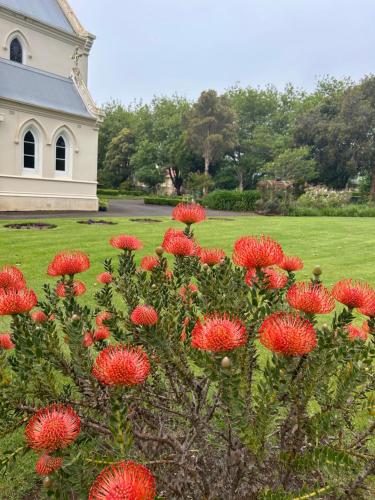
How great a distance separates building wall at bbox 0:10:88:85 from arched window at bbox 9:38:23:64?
0.23 metres

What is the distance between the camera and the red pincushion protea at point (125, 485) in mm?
795

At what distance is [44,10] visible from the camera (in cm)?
2325

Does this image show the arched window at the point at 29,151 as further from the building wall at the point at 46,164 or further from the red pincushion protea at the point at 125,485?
the red pincushion protea at the point at 125,485

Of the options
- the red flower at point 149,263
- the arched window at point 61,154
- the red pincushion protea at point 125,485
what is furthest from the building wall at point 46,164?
the red pincushion protea at point 125,485

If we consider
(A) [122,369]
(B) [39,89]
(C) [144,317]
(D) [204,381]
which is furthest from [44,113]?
(A) [122,369]

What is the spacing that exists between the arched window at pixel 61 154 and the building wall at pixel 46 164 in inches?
11.2

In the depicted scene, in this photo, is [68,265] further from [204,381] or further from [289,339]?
[289,339]

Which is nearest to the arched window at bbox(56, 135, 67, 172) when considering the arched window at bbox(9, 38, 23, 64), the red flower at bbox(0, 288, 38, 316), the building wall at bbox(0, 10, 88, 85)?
the building wall at bbox(0, 10, 88, 85)

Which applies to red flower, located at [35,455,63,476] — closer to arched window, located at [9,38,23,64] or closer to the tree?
arched window, located at [9,38,23,64]

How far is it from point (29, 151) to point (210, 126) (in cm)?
2385

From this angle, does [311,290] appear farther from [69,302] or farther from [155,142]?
[155,142]

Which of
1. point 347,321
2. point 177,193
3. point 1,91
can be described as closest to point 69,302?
point 347,321

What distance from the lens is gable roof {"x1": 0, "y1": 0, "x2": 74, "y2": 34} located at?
2147cm

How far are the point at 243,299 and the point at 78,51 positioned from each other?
84.9 feet
